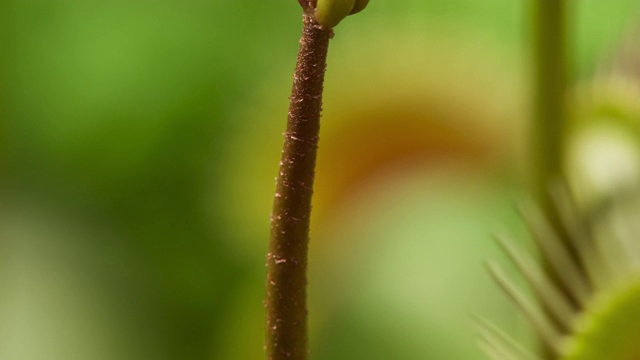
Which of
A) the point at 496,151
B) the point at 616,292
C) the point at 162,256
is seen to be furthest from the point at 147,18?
the point at 616,292

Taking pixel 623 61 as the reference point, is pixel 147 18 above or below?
above

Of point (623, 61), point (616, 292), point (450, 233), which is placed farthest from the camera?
point (450, 233)

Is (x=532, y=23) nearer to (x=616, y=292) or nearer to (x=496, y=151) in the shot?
(x=616, y=292)

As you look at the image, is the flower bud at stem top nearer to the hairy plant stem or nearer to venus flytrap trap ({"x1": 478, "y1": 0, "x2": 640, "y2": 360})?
the hairy plant stem

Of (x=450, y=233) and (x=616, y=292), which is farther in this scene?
(x=450, y=233)

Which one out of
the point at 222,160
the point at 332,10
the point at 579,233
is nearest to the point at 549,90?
the point at 579,233
